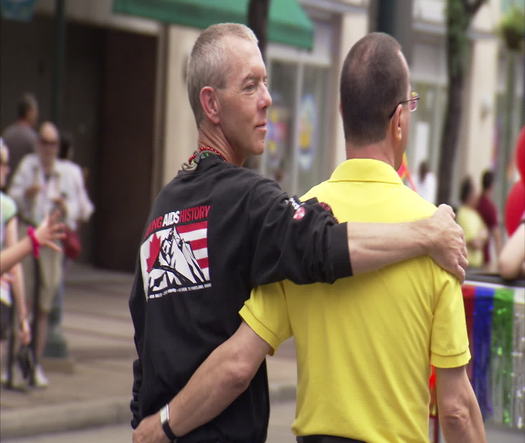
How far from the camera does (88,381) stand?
964cm

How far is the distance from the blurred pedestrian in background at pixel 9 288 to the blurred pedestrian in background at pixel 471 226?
5.08 meters

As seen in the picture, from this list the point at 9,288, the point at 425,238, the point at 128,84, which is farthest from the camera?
the point at 128,84

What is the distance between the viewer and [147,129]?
18312 millimetres

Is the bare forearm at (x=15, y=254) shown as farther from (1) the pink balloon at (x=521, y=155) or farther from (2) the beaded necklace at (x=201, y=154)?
(2) the beaded necklace at (x=201, y=154)

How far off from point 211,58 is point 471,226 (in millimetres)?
10753

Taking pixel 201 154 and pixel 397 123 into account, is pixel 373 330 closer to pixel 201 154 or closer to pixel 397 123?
pixel 397 123

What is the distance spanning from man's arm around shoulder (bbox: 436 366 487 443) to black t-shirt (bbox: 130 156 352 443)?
0.34 meters

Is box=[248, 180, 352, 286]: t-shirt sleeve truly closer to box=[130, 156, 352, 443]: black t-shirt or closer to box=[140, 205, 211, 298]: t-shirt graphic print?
box=[130, 156, 352, 443]: black t-shirt

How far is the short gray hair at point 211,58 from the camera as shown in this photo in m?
3.06

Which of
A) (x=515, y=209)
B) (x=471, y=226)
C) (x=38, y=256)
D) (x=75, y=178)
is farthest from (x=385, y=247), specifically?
(x=471, y=226)

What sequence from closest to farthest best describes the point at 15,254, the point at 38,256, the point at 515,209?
the point at 515,209 → the point at 15,254 → the point at 38,256

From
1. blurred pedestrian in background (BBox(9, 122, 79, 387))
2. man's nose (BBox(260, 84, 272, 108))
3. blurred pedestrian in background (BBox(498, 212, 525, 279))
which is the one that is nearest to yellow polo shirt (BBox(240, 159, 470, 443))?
man's nose (BBox(260, 84, 272, 108))

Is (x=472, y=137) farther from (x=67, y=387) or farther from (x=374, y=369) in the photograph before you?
(x=374, y=369)

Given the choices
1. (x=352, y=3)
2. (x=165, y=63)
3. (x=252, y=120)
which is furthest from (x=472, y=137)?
(x=252, y=120)
